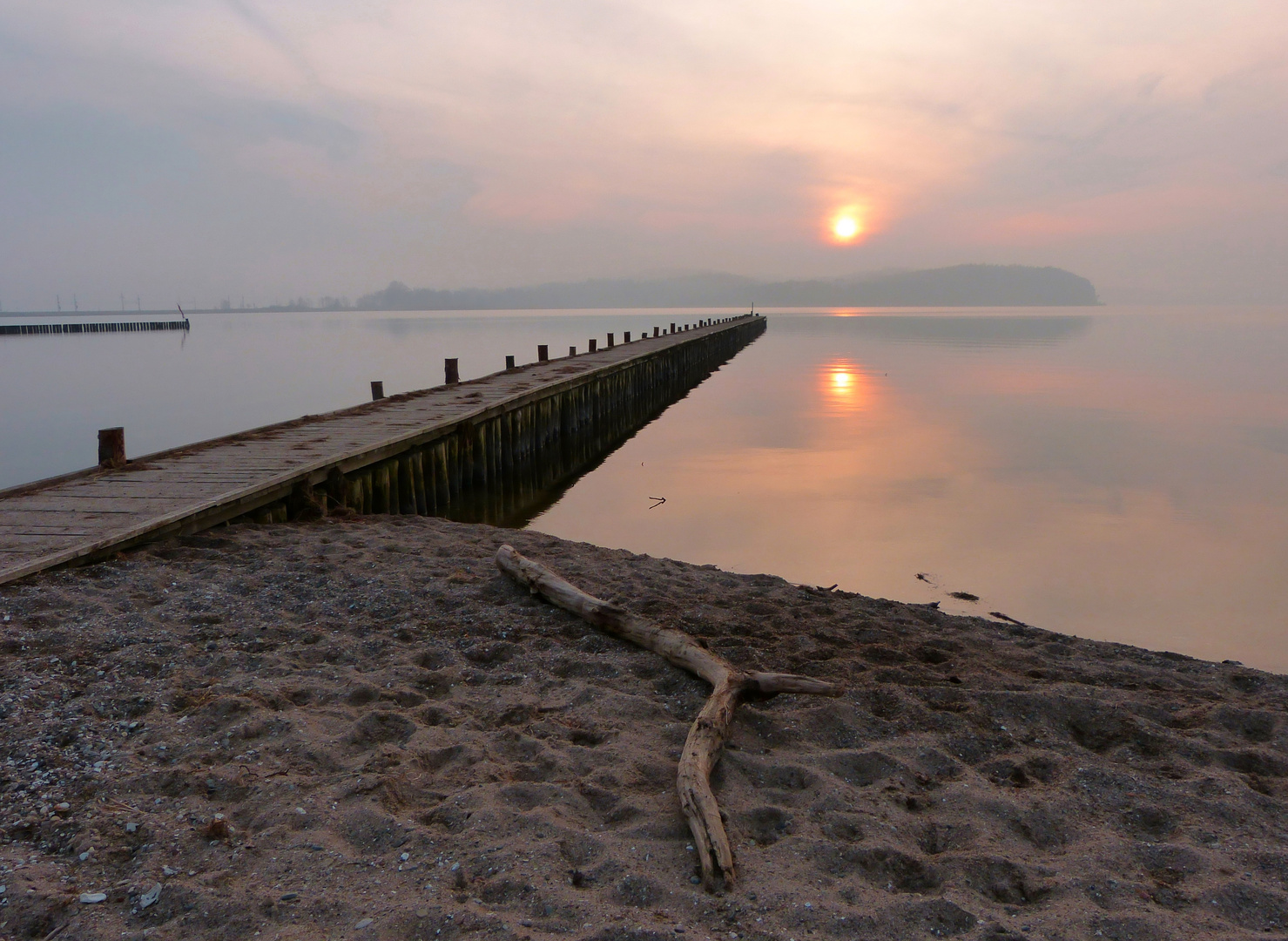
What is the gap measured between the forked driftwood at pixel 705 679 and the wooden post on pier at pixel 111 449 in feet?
15.0

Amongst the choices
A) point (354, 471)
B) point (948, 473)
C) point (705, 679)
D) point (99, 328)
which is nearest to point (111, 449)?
point (354, 471)

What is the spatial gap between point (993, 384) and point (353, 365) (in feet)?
123

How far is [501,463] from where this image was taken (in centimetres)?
1416

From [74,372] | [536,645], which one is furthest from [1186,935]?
[74,372]

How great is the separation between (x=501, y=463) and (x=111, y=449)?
6.59 meters

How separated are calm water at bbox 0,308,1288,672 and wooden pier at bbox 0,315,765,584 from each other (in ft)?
4.01

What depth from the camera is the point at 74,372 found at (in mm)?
47000

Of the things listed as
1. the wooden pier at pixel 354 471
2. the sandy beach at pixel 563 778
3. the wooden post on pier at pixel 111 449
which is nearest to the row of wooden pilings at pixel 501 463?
the wooden pier at pixel 354 471

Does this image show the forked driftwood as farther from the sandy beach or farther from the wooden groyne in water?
the wooden groyne in water

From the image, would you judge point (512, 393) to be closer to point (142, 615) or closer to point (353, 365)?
point (142, 615)

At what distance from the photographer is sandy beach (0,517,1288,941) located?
275cm

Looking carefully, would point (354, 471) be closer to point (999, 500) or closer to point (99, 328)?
point (999, 500)

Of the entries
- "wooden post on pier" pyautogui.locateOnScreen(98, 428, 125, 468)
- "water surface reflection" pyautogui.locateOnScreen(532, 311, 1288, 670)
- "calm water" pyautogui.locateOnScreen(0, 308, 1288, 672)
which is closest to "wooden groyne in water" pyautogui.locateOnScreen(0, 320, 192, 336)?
"calm water" pyautogui.locateOnScreen(0, 308, 1288, 672)

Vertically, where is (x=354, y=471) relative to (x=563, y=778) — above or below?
above
